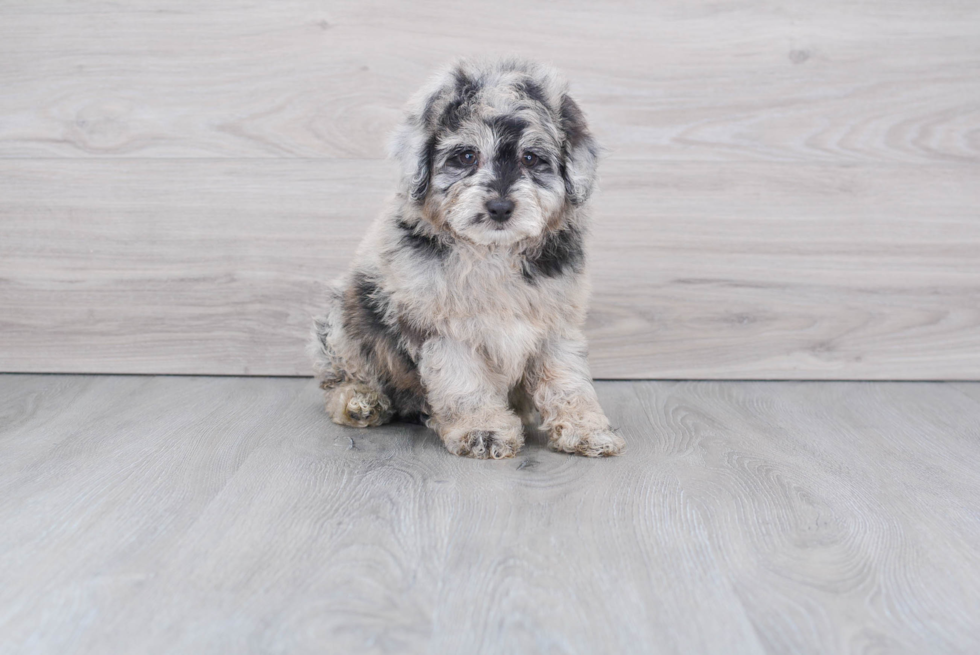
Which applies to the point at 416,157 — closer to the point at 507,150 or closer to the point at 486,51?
the point at 507,150

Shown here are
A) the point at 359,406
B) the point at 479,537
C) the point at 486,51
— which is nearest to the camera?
the point at 479,537

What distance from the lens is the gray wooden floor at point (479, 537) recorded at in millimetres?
1603

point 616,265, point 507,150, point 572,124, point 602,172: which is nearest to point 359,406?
point 507,150

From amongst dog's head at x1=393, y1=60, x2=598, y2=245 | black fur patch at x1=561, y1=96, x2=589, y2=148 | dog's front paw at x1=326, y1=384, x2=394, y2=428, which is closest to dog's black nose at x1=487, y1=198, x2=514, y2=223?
dog's head at x1=393, y1=60, x2=598, y2=245

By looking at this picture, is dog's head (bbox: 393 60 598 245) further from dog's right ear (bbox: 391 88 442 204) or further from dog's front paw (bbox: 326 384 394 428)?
dog's front paw (bbox: 326 384 394 428)

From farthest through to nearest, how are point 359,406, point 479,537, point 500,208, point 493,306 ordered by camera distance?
point 359,406
point 493,306
point 500,208
point 479,537

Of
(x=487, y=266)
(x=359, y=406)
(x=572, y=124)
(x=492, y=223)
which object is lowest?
(x=359, y=406)

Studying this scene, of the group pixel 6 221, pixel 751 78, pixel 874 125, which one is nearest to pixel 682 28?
pixel 751 78

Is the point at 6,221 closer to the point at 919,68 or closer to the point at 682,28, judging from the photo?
the point at 682,28

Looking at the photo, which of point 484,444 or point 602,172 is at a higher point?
point 602,172

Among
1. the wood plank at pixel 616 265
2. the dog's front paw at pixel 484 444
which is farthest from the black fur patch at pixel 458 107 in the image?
the wood plank at pixel 616 265

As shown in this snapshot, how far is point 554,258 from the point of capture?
2635 mm

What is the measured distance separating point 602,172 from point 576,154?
3.22ft

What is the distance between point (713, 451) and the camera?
2668mm
